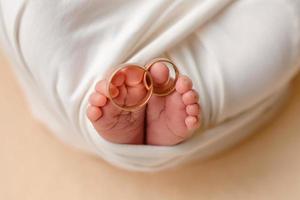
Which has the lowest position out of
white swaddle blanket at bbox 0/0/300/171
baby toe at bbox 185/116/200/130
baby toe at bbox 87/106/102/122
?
baby toe at bbox 185/116/200/130

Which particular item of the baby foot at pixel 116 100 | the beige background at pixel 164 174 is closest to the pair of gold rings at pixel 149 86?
the baby foot at pixel 116 100

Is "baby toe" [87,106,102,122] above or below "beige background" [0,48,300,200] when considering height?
below

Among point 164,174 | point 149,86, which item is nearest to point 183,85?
point 149,86

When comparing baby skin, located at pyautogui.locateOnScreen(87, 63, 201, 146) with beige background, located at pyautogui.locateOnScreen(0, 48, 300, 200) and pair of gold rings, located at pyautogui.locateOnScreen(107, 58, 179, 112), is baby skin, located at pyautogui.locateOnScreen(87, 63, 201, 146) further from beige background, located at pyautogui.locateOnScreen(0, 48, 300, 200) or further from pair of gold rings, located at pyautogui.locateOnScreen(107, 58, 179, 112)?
beige background, located at pyautogui.locateOnScreen(0, 48, 300, 200)

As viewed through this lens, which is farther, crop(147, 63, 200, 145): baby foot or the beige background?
the beige background

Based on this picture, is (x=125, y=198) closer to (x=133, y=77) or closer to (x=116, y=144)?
(x=116, y=144)

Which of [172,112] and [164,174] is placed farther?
[164,174]

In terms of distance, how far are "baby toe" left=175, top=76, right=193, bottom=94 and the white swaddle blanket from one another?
7 centimetres

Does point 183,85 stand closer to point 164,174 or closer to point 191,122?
point 191,122

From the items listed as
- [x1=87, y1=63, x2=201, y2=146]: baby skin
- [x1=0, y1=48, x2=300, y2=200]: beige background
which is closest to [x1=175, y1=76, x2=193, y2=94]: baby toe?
[x1=87, y1=63, x2=201, y2=146]: baby skin

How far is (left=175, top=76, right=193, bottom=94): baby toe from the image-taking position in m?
0.69

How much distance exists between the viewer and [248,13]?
2.54 ft

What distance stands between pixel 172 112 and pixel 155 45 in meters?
0.09

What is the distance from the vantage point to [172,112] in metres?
0.73
